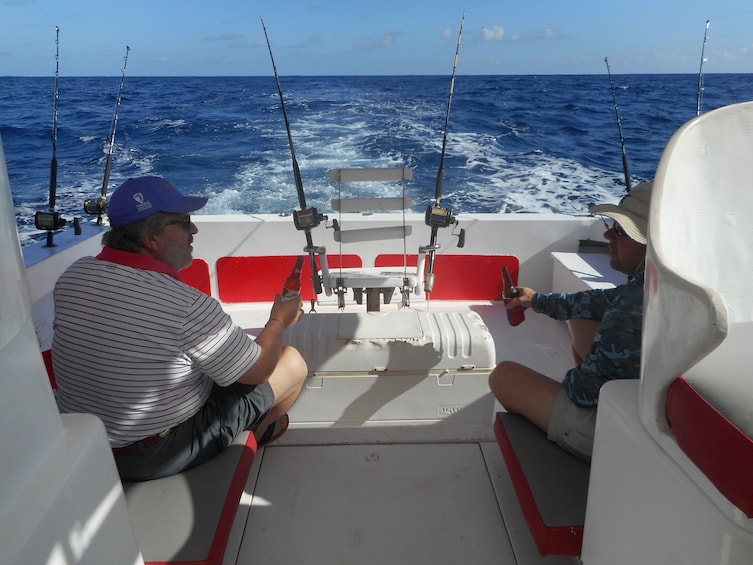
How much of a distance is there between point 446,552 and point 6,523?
0.96m

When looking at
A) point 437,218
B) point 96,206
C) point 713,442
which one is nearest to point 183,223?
point 437,218

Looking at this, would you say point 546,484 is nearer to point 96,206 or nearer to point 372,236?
point 372,236

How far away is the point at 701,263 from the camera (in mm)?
836

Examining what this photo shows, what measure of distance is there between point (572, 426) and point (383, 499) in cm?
52

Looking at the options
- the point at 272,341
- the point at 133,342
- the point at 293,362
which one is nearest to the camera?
the point at 133,342

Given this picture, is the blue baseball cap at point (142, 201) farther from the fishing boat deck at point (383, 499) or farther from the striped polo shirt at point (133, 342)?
the fishing boat deck at point (383, 499)

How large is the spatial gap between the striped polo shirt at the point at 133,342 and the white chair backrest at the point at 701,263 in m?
0.86

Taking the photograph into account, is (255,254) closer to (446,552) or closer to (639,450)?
(446,552)

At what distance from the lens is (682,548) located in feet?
2.26

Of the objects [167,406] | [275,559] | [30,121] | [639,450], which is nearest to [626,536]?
[639,450]

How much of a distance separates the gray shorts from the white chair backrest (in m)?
0.50

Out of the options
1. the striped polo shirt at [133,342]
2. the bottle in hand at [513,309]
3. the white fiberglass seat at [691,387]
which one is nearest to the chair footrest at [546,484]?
the white fiberglass seat at [691,387]

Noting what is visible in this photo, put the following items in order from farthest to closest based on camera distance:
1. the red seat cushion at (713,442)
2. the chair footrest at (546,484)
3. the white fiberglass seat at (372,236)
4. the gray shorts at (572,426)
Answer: the white fiberglass seat at (372,236), the gray shorts at (572,426), the chair footrest at (546,484), the red seat cushion at (713,442)

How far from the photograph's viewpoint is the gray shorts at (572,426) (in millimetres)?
1268
